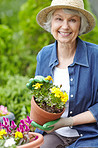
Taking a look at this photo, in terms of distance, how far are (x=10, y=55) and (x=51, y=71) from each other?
3.65 m

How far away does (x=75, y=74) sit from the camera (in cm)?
223

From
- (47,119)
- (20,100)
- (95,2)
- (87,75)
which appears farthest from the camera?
(95,2)

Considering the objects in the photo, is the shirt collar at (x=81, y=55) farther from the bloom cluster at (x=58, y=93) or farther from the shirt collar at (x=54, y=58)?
the bloom cluster at (x=58, y=93)

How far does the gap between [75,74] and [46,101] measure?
0.44 metres

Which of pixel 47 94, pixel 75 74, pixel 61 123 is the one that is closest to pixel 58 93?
pixel 47 94

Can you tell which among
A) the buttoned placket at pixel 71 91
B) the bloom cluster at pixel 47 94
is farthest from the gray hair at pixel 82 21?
the bloom cluster at pixel 47 94

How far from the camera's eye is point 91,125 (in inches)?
88.0

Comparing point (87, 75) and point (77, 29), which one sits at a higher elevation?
point (77, 29)

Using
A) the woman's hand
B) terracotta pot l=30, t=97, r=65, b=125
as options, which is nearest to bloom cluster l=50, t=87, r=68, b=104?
terracotta pot l=30, t=97, r=65, b=125

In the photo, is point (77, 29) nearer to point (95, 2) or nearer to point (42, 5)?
point (42, 5)

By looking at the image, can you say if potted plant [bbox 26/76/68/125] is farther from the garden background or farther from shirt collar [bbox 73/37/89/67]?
the garden background

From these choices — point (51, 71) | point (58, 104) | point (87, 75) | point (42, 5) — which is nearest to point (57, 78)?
point (51, 71)

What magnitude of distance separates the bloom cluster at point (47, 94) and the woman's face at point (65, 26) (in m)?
0.45

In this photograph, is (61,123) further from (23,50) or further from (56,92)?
(23,50)
